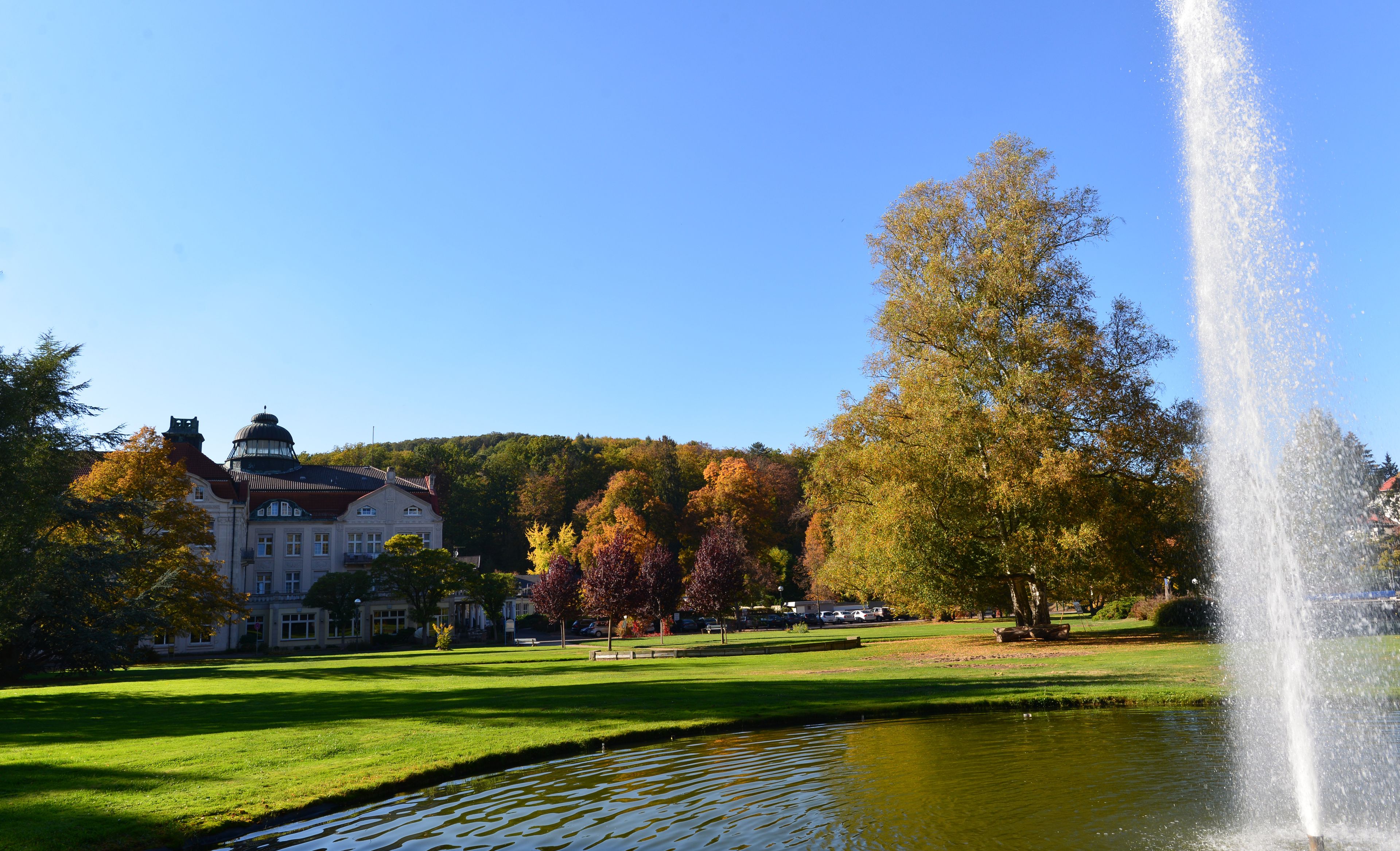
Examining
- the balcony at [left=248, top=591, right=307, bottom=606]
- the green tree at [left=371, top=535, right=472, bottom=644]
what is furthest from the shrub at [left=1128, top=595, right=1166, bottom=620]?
the balcony at [left=248, top=591, right=307, bottom=606]

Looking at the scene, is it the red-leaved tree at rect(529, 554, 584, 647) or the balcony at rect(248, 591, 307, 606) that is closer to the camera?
the red-leaved tree at rect(529, 554, 584, 647)

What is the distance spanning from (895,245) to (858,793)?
3169 cm

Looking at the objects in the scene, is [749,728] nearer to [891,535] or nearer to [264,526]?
[891,535]

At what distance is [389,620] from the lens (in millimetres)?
63594

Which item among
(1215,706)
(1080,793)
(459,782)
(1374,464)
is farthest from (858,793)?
(1374,464)

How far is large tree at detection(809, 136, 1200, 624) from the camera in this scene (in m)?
31.9

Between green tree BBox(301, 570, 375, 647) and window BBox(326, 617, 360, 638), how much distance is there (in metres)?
3.98

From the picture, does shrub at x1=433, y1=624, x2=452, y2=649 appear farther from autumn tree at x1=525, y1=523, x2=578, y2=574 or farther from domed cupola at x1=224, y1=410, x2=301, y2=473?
domed cupola at x1=224, y1=410, x2=301, y2=473

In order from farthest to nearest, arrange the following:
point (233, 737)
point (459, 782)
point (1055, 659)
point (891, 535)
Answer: point (891, 535), point (1055, 659), point (233, 737), point (459, 782)

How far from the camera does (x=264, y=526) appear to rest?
2549 inches

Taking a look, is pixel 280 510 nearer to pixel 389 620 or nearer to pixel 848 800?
pixel 389 620

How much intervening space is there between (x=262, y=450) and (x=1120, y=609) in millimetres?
67431

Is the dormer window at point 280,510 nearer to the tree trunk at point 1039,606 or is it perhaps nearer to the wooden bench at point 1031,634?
the wooden bench at point 1031,634

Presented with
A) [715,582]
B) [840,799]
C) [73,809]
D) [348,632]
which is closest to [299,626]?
[348,632]
